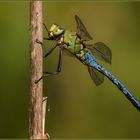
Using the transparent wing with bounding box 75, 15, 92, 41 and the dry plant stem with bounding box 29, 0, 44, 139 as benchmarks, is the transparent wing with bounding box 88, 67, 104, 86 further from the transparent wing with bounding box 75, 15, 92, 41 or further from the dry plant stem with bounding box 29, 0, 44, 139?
the dry plant stem with bounding box 29, 0, 44, 139

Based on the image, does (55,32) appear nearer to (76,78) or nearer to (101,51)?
(101,51)

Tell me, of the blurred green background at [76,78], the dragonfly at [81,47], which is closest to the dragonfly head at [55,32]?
the dragonfly at [81,47]

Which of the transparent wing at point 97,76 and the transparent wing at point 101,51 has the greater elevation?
the transparent wing at point 101,51

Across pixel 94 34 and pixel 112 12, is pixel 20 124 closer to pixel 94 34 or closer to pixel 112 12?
pixel 94 34

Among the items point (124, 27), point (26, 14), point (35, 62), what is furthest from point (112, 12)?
point (35, 62)

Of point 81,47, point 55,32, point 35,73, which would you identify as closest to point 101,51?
point 81,47

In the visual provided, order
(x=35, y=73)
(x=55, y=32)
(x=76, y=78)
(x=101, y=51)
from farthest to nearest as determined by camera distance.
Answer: (x=76, y=78) → (x=101, y=51) → (x=55, y=32) → (x=35, y=73)

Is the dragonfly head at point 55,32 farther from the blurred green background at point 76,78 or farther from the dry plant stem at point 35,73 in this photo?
the blurred green background at point 76,78
